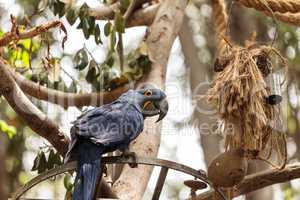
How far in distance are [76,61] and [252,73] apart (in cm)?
89

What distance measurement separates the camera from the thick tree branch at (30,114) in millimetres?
1584

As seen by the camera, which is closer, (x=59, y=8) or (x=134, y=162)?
(x=134, y=162)

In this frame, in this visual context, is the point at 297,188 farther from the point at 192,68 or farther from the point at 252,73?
the point at 252,73

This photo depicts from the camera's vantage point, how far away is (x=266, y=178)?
1.82 m

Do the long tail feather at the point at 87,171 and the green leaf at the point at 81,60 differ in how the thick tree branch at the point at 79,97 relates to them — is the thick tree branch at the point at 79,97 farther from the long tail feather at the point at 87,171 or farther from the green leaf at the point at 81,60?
the long tail feather at the point at 87,171

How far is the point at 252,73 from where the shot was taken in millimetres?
1649

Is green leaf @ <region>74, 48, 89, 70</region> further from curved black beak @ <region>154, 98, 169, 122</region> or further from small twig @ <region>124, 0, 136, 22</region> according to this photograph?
curved black beak @ <region>154, 98, 169, 122</region>

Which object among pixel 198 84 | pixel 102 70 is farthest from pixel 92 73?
pixel 198 84

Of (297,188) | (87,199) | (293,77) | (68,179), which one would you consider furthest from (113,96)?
(297,188)

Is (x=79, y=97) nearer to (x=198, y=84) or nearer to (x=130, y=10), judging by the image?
(x=130, y=10)

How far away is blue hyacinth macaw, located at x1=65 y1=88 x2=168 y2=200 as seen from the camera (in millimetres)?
1380

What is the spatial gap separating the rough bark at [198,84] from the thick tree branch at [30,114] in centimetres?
119

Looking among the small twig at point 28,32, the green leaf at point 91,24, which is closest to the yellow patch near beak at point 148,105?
the small twig at point 28,32

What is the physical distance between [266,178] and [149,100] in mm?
499
